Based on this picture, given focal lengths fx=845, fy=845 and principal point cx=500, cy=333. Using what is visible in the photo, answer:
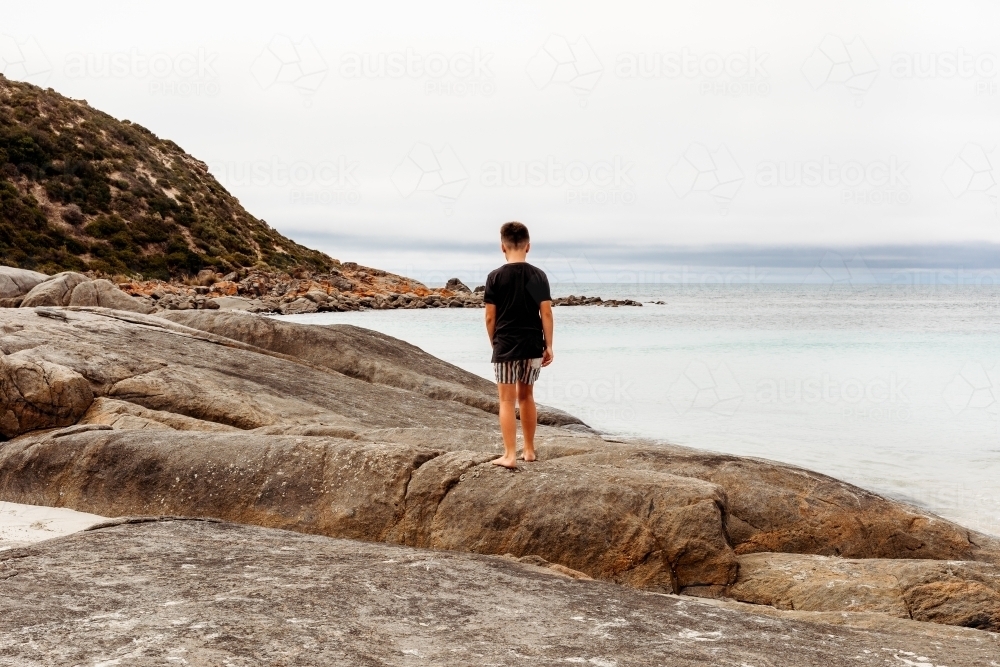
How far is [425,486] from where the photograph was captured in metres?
6.34

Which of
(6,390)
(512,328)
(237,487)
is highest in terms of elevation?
(512,328)

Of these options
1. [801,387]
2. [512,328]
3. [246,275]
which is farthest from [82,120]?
Answer: [512,328]

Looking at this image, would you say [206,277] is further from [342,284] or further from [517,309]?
[517,309]

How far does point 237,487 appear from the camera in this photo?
6.66 meters

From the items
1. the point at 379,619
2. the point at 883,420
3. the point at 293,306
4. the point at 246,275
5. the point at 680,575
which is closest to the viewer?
the point at 379,619

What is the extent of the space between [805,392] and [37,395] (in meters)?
19.8

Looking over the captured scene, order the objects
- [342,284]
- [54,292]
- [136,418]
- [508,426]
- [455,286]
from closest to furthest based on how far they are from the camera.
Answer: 1. [508,426]
2. [136,418]
3. [54,292]
4. [342,284]
5. [455,286]

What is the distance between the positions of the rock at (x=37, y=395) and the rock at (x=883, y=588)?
6.74 meters

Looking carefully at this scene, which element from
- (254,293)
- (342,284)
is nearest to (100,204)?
(254,293)

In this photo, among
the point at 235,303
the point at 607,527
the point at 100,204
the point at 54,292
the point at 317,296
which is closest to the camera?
the point at 607,527

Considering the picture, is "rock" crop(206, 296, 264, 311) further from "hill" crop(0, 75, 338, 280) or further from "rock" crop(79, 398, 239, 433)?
"rock" crop(79, 398, 239, 433)

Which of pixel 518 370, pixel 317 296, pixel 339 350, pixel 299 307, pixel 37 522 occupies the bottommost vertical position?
pixel 37 522

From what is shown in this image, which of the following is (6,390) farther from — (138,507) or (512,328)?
(512,328)

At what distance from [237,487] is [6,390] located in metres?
3.37
